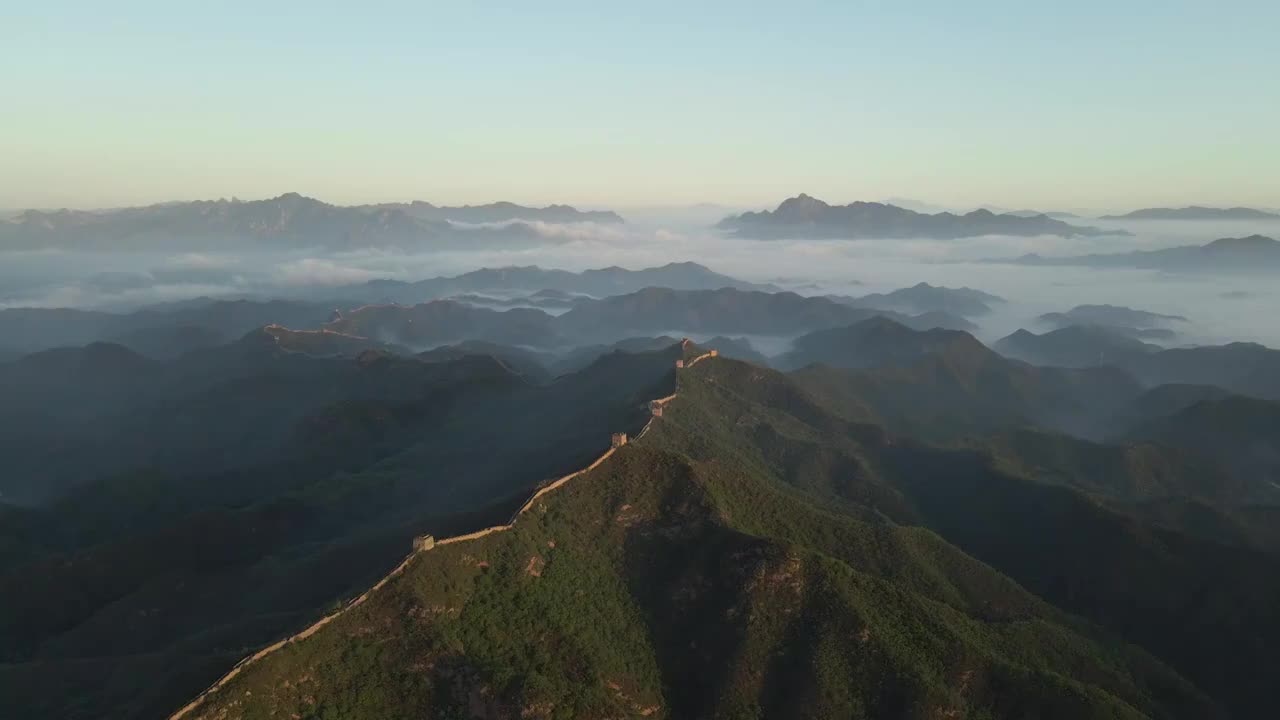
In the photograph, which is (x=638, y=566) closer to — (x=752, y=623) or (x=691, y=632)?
(x=691, y=632)


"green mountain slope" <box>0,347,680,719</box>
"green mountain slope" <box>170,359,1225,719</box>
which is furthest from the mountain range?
"green mountain slope" <box>0,347,680,719</box>

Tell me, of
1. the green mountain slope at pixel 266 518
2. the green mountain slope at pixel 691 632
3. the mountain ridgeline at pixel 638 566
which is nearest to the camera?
the green mountain slope at pixel 691 632

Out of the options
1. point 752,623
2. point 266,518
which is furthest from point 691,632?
point 266,518

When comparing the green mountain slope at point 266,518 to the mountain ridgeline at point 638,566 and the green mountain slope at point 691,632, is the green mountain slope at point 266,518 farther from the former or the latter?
the green mountain slope at point 691,632

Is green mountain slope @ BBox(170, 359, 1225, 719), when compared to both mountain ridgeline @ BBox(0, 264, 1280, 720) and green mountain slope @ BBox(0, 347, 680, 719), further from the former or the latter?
green mountain slope @ BBox(0, 347, 680, 719)

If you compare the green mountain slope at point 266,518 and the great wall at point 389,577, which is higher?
the great wall at point 389,577

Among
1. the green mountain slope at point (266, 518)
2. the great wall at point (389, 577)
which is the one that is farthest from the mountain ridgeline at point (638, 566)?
the green mountain slope at point (266, 518)

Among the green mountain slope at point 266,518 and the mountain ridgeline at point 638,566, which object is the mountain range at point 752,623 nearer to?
the mountain ridgeline at point 638,566

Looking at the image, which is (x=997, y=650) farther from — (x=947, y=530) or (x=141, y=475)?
(x=141, y=475)

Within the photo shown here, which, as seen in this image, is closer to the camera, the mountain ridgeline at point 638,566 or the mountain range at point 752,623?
the mountain range at point 752,623

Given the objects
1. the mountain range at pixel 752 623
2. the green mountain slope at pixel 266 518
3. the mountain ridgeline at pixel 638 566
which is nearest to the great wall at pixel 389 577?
the mountain ridgeline at pixel 638 566

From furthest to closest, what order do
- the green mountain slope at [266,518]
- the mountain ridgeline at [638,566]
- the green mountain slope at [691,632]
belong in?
the green mountain slope at [266,518], the mountain ridgeline at [638,566], the green mountain slope at [691,632]
